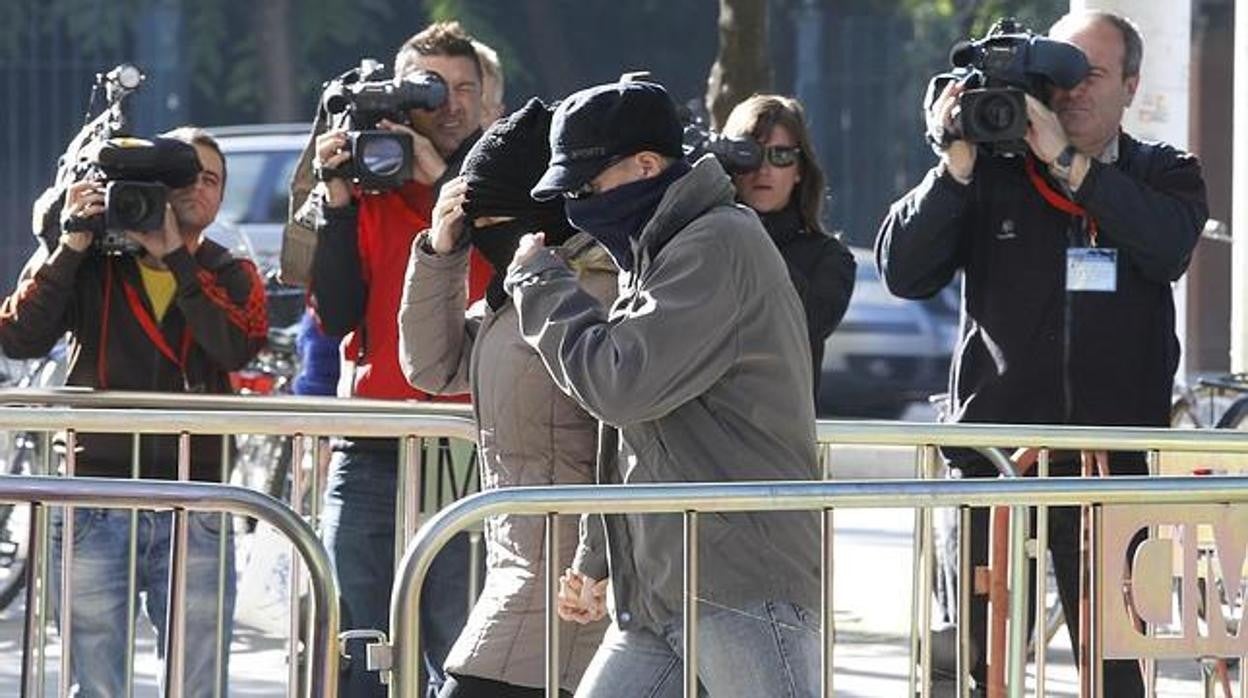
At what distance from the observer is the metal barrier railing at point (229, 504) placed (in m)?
4.94

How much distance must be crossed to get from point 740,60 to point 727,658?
646 centimetres

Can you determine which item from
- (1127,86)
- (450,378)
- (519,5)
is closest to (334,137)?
(450,378)

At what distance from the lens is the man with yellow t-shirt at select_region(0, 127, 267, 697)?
7098mm

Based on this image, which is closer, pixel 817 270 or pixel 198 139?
pixel 817 270

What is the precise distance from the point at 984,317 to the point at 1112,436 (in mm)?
908

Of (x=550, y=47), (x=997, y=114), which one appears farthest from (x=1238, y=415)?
(x=550, y=47)

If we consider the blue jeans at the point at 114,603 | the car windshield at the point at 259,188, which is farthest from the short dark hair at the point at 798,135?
the car windshield at the point at 259,188

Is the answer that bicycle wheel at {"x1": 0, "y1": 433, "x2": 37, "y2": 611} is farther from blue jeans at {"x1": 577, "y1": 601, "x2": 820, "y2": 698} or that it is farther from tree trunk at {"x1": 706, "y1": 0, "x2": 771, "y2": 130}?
blue jeans at {"x1": 577, "y1": 601, "x2": 820, "y2": 698}

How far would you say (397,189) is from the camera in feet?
23.6

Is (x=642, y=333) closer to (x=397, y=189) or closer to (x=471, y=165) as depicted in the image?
(x=471, y=165)

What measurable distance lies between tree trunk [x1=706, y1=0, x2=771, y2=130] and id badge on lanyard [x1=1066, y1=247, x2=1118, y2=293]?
14.4 feet

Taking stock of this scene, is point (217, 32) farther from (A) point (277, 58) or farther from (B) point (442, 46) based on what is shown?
(B) point (442, 46)

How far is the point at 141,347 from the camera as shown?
751 centimetres

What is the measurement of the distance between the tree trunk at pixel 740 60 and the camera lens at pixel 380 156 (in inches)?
163
